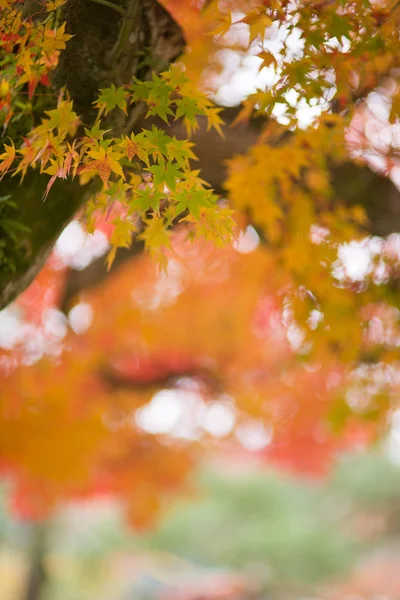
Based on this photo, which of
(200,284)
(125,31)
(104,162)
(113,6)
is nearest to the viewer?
(104,162)

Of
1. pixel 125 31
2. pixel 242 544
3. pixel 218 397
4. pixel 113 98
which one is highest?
pixel 125 31

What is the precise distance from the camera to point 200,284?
571cm

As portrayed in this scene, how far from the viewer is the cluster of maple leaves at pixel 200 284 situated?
5.14ft

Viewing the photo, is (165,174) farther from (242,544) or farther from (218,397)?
(242,544)

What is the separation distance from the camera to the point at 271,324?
214 inches

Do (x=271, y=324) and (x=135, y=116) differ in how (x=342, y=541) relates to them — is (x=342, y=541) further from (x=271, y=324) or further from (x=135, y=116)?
(x=135, y=116)

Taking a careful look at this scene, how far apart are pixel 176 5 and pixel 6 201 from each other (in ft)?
4.83

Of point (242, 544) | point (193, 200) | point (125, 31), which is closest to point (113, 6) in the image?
point (125, 31)

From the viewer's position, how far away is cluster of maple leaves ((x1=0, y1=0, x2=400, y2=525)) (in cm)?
157

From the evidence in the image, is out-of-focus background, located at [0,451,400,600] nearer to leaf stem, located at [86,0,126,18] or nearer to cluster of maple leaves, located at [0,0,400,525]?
cluster of maple leaves, located at [0,0,400,525]

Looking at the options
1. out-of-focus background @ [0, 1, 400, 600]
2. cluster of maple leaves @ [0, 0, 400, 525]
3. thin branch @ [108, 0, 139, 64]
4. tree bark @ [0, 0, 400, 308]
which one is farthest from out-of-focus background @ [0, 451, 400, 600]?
thin branch @ [108, 0, 139, 64]

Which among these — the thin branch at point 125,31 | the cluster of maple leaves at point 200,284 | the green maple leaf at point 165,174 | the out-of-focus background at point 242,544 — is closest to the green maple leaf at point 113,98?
the cluster of maple leaves at point 200,284

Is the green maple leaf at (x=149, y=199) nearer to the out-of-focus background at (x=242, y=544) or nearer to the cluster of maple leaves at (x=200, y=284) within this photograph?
the cluster of maple leaves at (x=200, y=284)

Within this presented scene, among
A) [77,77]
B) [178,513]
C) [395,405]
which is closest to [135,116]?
[77,77]
